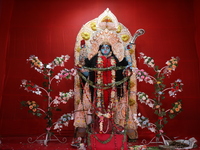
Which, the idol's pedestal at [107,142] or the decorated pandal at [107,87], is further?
the decorated pandal at [107,87]

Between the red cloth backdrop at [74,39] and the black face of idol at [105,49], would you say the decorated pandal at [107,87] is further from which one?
the red cloth backdrop at [74,39]

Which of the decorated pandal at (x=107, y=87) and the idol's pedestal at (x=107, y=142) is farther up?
the decorated pandal at (x=107, y=87)

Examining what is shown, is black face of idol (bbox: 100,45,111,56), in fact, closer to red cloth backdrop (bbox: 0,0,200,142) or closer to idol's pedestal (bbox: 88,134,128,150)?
red cloth backdrop (bbox: 0,0,200,142)

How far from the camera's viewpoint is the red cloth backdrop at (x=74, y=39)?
5.92 metres

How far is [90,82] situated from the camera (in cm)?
520

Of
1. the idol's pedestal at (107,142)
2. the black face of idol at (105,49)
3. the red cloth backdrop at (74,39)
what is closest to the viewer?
the idol's pedestal at (107,142)

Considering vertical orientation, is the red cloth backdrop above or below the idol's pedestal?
above

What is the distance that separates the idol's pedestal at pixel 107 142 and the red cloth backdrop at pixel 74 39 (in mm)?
1346

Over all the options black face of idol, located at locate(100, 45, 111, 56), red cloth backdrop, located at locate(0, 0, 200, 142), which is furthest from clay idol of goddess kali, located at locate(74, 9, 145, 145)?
red cloth backdrop, located at locate(0, 0, 200, 142)

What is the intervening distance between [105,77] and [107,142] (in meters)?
1.46

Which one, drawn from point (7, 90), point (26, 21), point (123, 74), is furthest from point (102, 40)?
point (7, 90)

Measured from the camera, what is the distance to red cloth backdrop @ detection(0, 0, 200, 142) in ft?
19.4

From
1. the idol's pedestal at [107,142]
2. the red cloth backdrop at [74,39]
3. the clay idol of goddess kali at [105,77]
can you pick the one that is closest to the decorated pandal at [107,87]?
the clay idol of goddess kali at [105,77]

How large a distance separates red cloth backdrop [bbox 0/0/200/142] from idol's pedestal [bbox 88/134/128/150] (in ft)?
4.42
